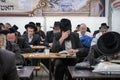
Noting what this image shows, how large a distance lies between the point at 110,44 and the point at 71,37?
2.14 m

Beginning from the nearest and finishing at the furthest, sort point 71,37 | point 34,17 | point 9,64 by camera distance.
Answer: point 9,64, point 71,37, point 34,17

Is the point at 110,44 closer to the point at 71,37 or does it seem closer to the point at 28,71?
the point at 28,71

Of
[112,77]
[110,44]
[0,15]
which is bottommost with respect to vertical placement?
[112,77]

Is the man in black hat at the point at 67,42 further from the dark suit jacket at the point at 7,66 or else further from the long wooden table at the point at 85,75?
the dark suit jacket at the point at 7,66

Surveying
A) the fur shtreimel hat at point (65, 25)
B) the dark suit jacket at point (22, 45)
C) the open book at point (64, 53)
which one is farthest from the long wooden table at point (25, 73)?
the dark suit jacket at point (22, 45)

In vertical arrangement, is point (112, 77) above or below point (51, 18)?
below

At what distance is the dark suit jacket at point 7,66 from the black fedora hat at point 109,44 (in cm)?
298

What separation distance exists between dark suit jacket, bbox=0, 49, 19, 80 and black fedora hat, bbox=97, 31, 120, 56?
2.98 metres

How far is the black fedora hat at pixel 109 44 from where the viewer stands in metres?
4.45

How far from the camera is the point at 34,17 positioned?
12711 millimetres

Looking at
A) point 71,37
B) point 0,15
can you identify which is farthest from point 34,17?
point 71,37

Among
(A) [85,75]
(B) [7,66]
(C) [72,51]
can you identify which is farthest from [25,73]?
(B) [7,66]

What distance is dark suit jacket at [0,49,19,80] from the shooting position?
5.02ft

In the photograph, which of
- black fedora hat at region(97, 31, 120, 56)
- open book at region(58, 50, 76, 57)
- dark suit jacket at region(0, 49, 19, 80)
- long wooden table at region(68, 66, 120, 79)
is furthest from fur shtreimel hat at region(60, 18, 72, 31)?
dark suit jacket at region(0, 49, 19, 80)
